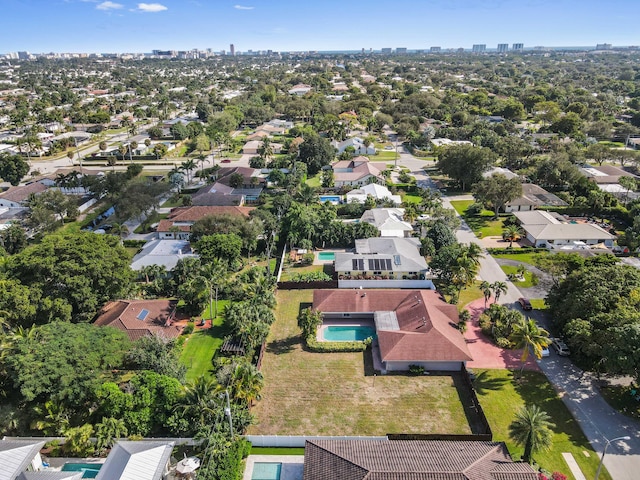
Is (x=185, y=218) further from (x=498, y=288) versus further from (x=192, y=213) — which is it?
(x=498, y=288)

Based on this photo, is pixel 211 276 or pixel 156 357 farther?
pixel 211 276

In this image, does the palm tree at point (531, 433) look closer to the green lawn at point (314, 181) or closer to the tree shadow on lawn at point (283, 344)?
the tree shadow on lawn at point (283, 344)

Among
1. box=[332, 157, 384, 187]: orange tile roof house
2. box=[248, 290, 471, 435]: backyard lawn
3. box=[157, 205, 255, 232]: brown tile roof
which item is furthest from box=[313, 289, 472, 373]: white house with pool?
box=[332, 157, 384, 187]: orange tile roof house

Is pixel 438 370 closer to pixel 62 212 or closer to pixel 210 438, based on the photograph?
pixel 210 438

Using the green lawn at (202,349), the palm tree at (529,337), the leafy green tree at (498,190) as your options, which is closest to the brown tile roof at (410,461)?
the palm tree at (529,337)

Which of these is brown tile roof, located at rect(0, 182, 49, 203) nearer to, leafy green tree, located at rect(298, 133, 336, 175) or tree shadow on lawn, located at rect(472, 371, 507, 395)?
leafy green tree, located at rect(298, 133, 336, 175)

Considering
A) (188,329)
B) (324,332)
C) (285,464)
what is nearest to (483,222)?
(324,332)

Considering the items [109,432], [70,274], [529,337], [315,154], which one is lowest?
[109,432]
